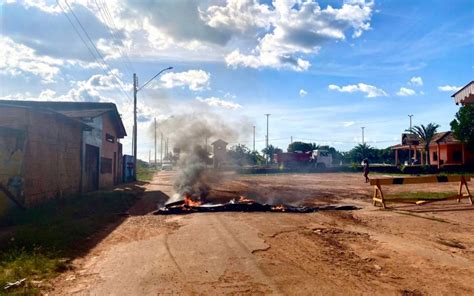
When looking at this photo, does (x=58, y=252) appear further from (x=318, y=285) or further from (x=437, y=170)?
(x=437, y=170)

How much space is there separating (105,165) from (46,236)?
58.7ft

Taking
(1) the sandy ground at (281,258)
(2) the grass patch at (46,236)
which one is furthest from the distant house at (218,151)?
(1) the sandy ground at (281,258)

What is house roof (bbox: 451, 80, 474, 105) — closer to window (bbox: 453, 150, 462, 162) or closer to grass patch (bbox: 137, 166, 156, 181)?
grass patch (bbox: 137, 166, 156, 181)

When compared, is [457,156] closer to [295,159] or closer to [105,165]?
[295,159]

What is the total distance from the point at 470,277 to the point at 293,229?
4.47 metres

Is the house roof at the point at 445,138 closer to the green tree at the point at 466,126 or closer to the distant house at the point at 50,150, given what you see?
the green tree at the point at 466,126

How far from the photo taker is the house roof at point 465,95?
10030mm

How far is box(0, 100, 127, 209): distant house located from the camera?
11.9m

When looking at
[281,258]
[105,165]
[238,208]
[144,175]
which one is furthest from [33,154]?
[144,175]

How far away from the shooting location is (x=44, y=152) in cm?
1384

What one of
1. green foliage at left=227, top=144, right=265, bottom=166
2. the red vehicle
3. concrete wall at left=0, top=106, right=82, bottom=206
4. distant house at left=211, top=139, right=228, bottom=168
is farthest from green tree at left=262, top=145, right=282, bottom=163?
concrete wall at left=0, top=106, right=82, bottom=206

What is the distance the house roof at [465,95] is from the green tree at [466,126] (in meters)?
33.8

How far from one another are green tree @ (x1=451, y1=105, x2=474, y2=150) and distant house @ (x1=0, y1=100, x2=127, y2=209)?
35.7 metres

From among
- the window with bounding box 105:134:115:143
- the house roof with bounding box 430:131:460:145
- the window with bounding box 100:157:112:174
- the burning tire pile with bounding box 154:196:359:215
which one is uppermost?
the house roof with bounding box 430:131:460:145
